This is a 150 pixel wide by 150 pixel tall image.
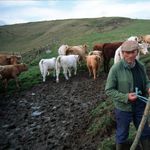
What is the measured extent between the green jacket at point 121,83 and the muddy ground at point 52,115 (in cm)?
328

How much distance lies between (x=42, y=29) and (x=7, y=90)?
8025 cm

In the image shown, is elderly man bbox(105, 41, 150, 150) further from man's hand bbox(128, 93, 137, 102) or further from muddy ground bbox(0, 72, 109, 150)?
muddy ground bbox(0, 72, 109, 150)

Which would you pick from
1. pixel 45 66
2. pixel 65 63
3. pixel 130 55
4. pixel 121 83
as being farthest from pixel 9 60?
pixel 130 55

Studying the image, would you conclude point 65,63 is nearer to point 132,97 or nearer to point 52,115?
point 52,115

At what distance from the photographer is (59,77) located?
20781 mm

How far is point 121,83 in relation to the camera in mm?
6887

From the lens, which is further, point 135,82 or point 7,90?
point 7,90

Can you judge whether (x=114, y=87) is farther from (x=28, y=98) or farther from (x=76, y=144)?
(x=28, y=98)

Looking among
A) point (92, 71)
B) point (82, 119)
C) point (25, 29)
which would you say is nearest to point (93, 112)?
point (82, 119)

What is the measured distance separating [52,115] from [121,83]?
291 inches

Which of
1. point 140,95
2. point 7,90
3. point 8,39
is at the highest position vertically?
point 140,95

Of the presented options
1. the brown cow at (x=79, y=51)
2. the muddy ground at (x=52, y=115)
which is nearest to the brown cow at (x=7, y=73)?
the muddy ground at (x=52, y=115)

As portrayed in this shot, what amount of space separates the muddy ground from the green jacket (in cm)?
328

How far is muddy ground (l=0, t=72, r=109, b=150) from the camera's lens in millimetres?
11172
